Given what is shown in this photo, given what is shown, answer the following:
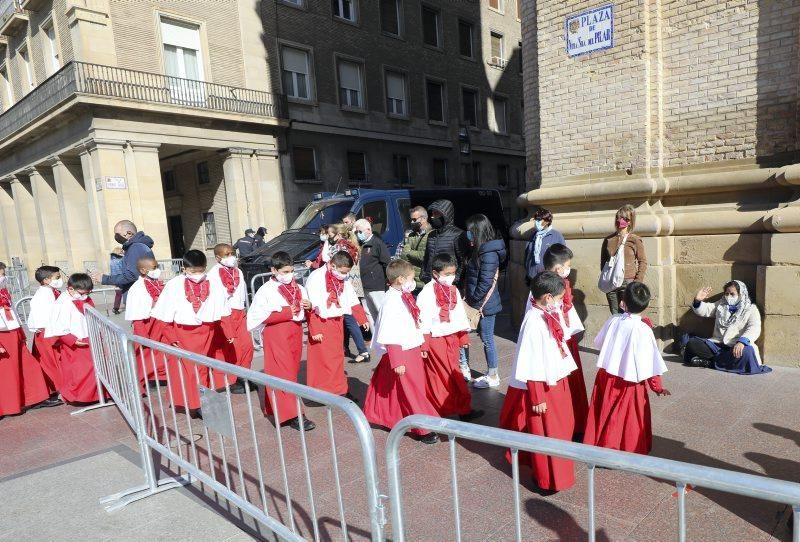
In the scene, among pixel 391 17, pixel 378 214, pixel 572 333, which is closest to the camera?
pixel 572 333

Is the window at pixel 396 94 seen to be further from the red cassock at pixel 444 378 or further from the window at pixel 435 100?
the red cassock at pixel 444 378

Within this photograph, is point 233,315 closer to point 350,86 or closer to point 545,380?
point 545,380

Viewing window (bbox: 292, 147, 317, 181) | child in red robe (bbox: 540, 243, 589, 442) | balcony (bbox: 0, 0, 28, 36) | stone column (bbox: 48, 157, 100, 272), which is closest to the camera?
child in red robe (bbox: 540, 243, 589, 442)

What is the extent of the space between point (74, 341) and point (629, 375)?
17.4ft

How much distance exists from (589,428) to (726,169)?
3.93 m

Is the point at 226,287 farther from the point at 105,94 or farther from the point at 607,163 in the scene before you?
the point at 105,94

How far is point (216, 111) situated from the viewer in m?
18.0

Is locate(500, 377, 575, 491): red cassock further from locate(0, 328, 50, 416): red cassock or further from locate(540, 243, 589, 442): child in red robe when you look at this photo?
locate(0, 328, 50, 416): red cassock

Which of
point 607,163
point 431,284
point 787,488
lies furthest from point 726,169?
point 787,488

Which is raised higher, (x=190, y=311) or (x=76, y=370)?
(x=190, y=311)

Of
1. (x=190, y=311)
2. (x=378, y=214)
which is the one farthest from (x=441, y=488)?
(x=378, y=214)

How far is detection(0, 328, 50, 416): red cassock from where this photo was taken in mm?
5320

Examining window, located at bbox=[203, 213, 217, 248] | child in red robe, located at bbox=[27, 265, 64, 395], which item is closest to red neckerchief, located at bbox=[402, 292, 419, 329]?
child in red robe, located at bbox=[27, 265, 64, 395]

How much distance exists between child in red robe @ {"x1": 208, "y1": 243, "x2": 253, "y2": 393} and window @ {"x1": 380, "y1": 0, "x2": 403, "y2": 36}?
65.5 feet
